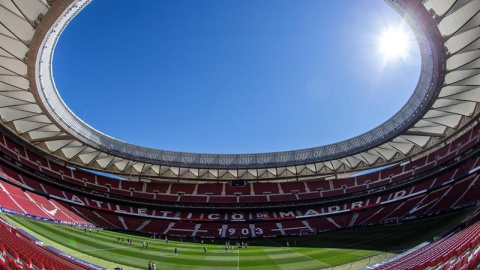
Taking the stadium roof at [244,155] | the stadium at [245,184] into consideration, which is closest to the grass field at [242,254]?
the stadium at [245,184]

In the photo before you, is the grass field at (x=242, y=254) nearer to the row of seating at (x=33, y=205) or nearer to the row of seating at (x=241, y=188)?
the row of seating at (x=33, y=205)

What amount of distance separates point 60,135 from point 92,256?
24265mm

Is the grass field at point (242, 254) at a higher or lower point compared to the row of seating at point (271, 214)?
lower

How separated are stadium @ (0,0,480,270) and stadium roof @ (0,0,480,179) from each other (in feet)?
0.55

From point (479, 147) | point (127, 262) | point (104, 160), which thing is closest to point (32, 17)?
point (127, 262)

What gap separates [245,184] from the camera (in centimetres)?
5625

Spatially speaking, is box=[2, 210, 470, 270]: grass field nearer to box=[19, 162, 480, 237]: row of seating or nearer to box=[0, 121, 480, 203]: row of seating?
box=[19, 162, 480, 237]: row of seating

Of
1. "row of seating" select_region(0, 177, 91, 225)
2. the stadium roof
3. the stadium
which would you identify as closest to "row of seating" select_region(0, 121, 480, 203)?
the stadium

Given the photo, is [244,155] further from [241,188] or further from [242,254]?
[242,254]

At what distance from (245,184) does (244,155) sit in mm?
8021

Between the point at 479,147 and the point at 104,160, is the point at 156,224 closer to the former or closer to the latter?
the point at 104,160

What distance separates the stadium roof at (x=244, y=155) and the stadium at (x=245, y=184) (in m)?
0.17

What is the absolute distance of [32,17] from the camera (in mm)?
21031

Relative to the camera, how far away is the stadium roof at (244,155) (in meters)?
21.1
